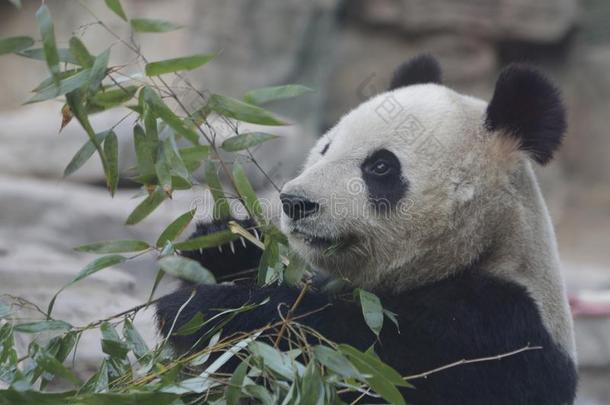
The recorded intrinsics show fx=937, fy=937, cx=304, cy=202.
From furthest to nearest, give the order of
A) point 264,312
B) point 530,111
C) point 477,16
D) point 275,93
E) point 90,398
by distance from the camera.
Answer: point 477,16 → point 530,111 → point 275,93 → point 264,312 → point 90,398

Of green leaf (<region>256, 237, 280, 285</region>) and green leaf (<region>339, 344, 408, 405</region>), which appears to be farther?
green leaf (<region>256, 237, 280, 285</region>)

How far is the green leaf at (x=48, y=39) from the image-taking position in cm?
283

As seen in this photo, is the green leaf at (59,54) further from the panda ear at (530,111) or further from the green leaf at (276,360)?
the panda ear at (530,111)

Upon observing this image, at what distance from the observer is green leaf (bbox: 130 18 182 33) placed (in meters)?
3.15

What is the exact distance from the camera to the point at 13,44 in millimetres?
2904

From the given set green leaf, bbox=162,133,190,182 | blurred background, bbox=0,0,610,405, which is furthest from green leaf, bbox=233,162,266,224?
blurred background, bbox=0,0,610,405

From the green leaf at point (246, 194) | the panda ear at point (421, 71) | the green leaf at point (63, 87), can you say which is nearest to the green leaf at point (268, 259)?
the green leaf at point (246, 194)

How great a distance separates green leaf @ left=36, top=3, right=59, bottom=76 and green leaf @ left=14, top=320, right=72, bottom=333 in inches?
32.6

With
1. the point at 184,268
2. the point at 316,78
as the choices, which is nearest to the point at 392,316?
the point at 184,268

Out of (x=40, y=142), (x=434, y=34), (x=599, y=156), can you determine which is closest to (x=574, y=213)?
(x=599, y=156)

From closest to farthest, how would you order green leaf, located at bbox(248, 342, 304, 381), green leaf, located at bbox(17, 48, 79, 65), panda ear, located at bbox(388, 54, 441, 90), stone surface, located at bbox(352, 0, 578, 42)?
green leaf, located at bbox(248, 342, 304, 381), green leaf, located at bbox(17, 48, 79, 65), panda ear, located at bbox(388, 54, 441, 90), stone surface, located at bbox(352, 0, 578, 42)

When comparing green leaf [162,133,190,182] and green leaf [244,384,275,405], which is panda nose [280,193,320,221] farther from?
green leaf [244,384,275,405]

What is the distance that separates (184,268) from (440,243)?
0.93 m

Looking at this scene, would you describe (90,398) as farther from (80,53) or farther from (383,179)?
(383,179)
